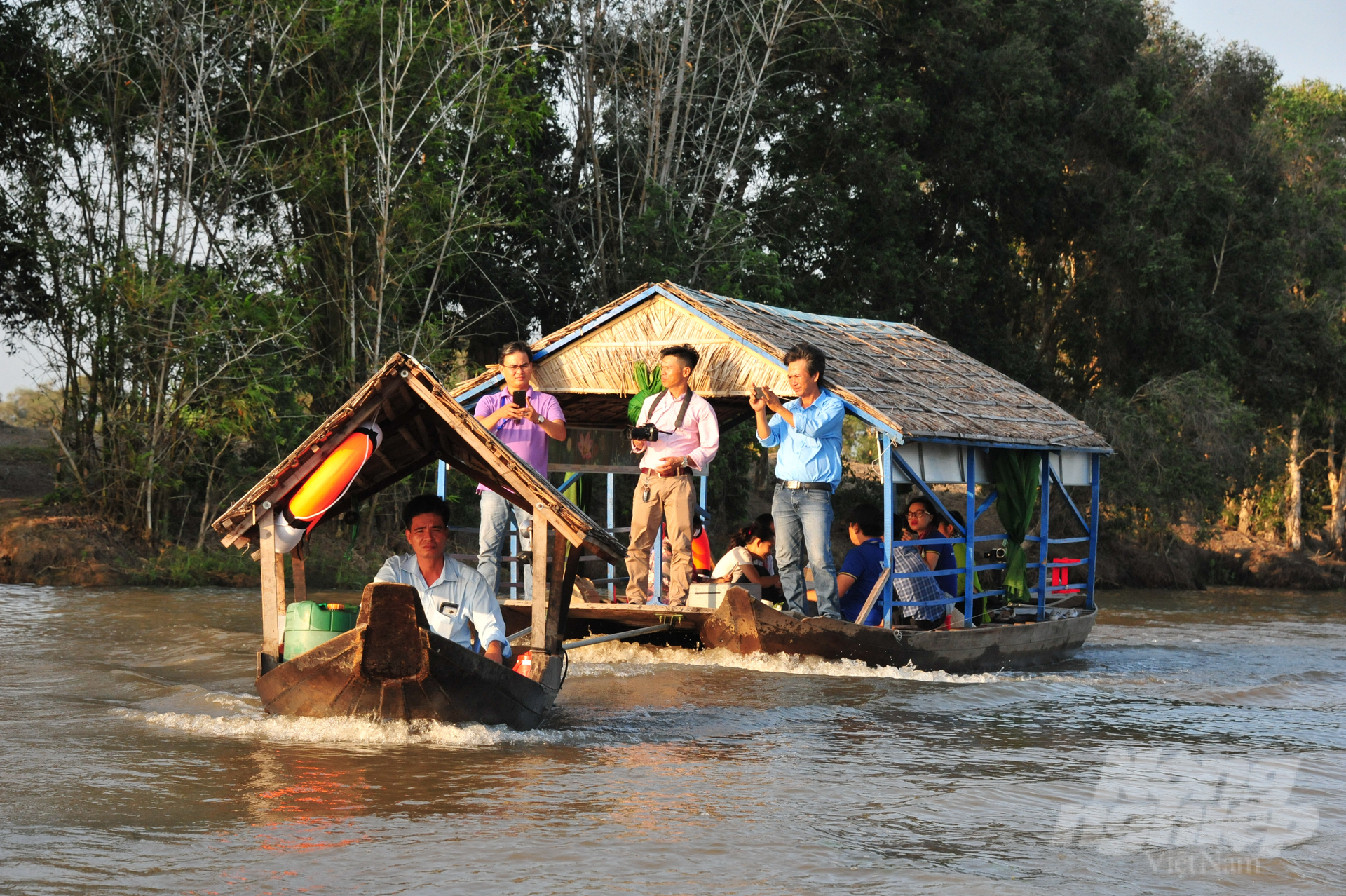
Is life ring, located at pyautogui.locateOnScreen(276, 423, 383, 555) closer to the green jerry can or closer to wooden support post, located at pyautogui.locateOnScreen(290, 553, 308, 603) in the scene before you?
the green jerry can

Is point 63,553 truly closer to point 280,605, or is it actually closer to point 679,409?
point 679,409

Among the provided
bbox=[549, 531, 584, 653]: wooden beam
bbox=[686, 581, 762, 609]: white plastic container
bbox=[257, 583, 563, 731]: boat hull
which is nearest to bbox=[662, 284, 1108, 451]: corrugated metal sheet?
bbox=[686, 581, 762, 609]: white plastic container

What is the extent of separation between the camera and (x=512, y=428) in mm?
9781

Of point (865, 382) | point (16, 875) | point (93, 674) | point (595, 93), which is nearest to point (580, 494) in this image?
point (865, 382)

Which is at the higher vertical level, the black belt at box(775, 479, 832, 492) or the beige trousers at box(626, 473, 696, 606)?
the black belt at box(775, 479, 832, 492)

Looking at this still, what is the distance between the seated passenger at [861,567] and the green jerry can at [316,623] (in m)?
4.77

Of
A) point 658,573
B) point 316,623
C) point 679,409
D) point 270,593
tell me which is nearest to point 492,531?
point 679,409

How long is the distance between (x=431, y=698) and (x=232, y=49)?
41.7 feet

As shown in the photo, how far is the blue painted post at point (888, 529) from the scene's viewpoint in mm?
9891

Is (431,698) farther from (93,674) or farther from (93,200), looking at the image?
(93,200)

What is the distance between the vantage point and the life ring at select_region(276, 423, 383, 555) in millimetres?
6719

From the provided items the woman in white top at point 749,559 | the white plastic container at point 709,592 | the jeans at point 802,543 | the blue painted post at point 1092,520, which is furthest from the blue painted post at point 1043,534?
the white plastic container at point 709,592

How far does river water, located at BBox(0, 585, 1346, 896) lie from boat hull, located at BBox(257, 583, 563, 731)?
130 mm

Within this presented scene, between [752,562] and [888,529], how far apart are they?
4.05ft
